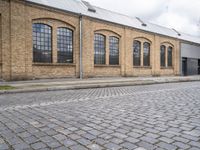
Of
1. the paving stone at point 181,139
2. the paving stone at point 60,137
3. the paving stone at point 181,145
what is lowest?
the paving stone at point 181,145

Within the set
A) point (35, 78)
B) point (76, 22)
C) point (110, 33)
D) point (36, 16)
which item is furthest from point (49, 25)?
point (110, 33)

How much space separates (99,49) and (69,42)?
3.75m

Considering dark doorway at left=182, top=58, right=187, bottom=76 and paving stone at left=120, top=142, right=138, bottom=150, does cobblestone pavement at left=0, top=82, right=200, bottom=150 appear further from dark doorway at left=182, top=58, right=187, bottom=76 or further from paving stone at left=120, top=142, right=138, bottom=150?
dark doorway at left=182, top=58, right=187, bottom=76

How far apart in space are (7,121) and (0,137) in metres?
1.14

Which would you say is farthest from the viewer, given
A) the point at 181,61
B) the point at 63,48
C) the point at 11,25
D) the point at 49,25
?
the point at 181,61

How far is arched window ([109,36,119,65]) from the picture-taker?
23422 mm

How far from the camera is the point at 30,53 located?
55.2 feet

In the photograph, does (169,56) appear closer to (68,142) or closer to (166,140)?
(166,140)

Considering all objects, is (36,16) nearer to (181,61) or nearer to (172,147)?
(172,147)

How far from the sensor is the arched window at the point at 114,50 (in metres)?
23.4

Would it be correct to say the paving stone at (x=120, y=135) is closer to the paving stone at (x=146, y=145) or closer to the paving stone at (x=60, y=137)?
the paving stone at (x=146, y=145)

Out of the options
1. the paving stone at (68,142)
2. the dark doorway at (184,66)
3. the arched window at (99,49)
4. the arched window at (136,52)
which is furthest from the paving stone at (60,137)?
the dark doorway at (184,66)

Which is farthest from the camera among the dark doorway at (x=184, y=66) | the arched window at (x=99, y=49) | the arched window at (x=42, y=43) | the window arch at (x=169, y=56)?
the dark doorway at (x=184, y=66)

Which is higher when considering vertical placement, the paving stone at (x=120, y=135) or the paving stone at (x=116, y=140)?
the paving stone at (x=120, y=135)
